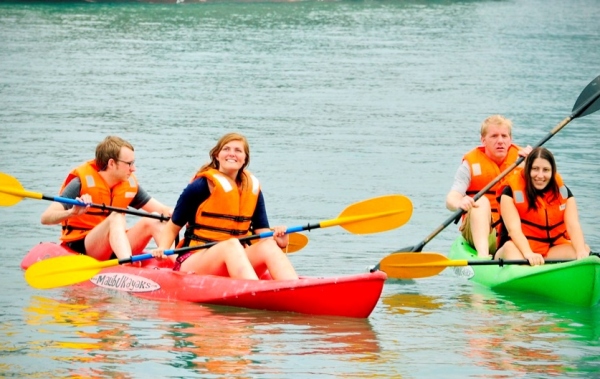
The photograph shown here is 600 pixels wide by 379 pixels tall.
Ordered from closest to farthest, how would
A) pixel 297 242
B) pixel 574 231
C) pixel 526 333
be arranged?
pixel 526 333
pixel 574 231
pixel 297 242

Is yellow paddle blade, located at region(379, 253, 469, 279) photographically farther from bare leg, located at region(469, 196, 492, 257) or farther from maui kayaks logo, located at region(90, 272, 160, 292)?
maui kayaks logo, located at region(90, 272, 160, 292)

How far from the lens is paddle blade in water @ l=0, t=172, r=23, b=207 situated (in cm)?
940

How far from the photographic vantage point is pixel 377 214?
860 centimetres

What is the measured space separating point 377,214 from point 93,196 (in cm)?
191

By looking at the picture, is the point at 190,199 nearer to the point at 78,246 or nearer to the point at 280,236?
the point at 280,236

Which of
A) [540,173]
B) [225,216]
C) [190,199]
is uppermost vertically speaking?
[540,173]

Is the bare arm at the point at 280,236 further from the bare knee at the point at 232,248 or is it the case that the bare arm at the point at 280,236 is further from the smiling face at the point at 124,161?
the smiling face at the point at 124,161

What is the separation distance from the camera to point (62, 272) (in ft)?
27.8

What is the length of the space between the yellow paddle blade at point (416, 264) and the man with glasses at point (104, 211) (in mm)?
1548

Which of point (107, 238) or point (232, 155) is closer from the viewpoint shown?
point (232, 155)

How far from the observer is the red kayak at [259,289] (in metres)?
7.78

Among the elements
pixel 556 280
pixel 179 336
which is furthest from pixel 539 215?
pixel 179 336

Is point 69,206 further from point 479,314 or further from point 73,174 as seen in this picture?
point 479,314

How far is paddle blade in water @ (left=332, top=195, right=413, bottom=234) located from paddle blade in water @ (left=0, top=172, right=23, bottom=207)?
2404 mm
